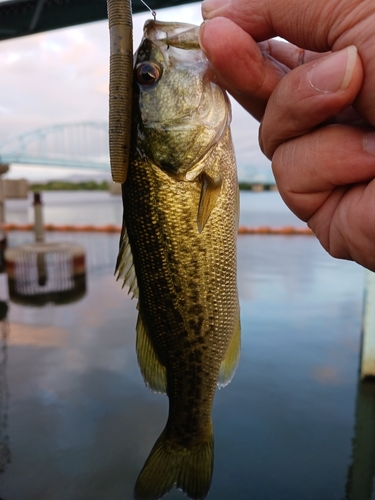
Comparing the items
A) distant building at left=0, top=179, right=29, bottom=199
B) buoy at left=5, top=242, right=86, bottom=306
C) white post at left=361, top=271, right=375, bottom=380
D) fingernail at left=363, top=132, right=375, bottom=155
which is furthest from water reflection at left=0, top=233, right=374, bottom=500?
distant building at left=0, top=179, right=29, bottom=199

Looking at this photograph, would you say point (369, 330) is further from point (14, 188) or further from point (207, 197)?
point (14, 188)

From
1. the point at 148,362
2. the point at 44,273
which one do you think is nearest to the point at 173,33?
the point at 148,362

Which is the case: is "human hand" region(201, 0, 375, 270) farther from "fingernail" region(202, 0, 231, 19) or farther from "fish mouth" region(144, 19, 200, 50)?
"fish mouth" region(144, 19, 200, 50)

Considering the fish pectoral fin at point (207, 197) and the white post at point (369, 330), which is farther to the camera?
the white post at point (369, 330)

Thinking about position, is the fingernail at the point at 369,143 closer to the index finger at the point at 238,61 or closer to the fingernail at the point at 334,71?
the fingernail at the point at 334,71

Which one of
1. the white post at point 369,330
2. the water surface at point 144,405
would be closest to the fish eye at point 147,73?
the water surface at point 144,405

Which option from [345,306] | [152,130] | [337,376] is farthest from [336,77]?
[345,306]
